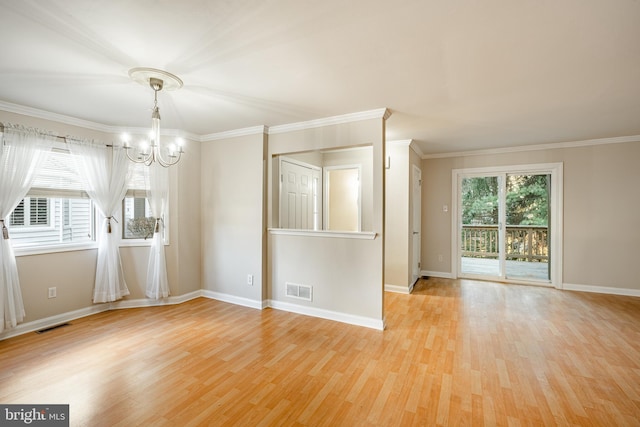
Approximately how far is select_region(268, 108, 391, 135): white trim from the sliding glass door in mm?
3138

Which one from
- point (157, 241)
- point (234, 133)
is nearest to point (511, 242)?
point (234, 133)

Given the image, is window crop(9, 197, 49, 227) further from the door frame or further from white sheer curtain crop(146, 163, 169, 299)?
the door frame

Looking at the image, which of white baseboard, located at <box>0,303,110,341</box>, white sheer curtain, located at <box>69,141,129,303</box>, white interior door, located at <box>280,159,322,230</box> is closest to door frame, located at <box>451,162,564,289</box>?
white interior door, located at <box>280,159,322,230</box>

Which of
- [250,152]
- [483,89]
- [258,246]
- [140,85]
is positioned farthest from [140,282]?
[483,89]

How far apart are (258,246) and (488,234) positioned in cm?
428

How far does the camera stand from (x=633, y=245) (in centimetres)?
450

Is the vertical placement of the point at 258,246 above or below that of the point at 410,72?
below

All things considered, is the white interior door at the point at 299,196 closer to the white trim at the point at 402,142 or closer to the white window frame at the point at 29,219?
the white trim at the point at 402,142

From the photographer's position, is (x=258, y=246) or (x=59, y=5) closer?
(x=59, y=5)

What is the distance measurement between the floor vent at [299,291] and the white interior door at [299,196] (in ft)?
3.45

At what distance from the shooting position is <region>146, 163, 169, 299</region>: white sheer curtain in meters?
3.98

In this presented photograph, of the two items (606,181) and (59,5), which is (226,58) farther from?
(606,181)

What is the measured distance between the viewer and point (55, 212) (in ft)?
11.4

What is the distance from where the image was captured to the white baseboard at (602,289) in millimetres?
4512
